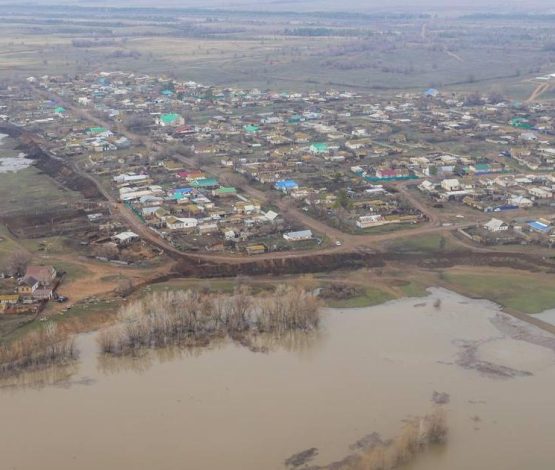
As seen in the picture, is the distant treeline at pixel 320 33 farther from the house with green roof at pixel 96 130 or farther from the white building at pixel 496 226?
the white building at pixel 496 226

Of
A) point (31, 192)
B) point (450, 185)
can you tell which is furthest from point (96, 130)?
point (450, 185)

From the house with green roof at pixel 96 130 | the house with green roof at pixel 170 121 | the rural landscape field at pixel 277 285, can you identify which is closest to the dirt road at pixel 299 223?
the rural landscape field at pixel 277 285

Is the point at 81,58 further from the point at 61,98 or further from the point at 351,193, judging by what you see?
the point at 351,193

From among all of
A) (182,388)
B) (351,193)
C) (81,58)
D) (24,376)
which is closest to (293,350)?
(182,388)

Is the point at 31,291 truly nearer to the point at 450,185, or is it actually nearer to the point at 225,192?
the point at 225,192

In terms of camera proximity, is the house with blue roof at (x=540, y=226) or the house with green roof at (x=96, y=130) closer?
the house with blue roof at (x=540, y=226)

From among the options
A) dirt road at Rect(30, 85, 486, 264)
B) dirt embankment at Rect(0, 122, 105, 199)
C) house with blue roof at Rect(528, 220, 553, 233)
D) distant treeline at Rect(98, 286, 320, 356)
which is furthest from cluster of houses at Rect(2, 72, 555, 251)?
distant treeline at Rect(98, 286, 320, 356)
